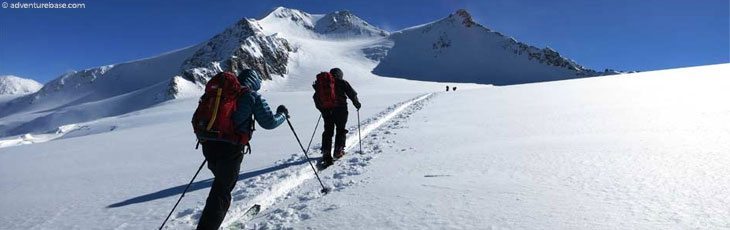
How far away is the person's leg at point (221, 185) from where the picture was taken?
4.48 meters

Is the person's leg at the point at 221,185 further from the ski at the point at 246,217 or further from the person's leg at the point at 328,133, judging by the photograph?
the person's leg at the point at 328,133

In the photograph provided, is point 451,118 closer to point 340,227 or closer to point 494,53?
point 340,227

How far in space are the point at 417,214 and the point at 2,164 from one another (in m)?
9.89

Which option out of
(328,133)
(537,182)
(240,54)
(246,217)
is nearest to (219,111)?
(246,217)

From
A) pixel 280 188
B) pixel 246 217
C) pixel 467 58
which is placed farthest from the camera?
pixel 467 58

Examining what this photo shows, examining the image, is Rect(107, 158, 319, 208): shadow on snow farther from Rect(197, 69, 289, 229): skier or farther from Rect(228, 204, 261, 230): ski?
Rect(197, 69, 289, 229): skier

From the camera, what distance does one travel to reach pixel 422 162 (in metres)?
7.34

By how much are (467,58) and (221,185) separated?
157024 mm

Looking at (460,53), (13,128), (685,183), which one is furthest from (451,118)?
(460,53)

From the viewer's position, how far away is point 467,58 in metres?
157

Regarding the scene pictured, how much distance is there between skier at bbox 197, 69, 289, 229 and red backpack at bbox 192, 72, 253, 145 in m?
0.04

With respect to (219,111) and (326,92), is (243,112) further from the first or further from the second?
(326,92)

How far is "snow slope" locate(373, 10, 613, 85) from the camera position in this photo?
145 meters

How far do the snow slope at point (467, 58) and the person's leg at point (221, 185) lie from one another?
425 ft
